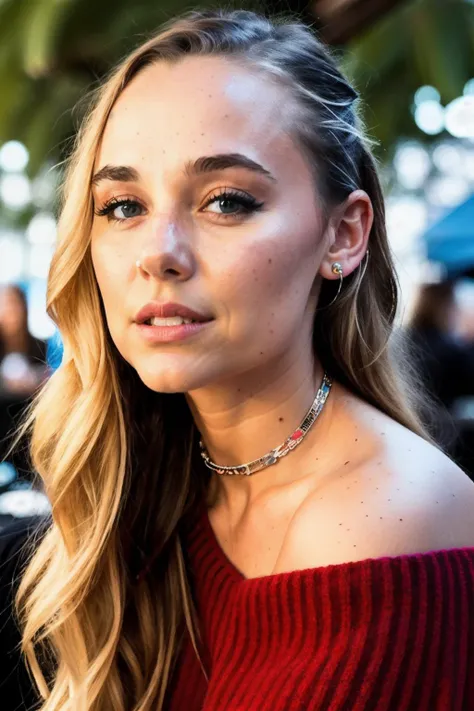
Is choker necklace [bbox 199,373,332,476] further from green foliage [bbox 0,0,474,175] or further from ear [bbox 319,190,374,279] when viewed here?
green foliage [bbox 0,0,474,175]

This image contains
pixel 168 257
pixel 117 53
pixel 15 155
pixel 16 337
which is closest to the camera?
pixel 168 257

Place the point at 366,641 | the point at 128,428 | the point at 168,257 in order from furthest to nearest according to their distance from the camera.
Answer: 1. the point at 128,428
2. the point at 168,257
3. the point at 366,641

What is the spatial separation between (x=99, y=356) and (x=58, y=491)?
0.25 m

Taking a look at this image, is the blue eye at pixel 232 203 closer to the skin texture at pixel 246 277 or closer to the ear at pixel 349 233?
the skin texture at pixel 246 277

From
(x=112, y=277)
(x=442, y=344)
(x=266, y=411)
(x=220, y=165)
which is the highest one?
(x=220, y=165)

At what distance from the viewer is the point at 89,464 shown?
1640mm

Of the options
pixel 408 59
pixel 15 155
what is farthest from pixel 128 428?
pixel 15 155

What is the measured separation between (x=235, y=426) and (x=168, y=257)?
0.37m

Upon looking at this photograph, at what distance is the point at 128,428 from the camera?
1.70 metres

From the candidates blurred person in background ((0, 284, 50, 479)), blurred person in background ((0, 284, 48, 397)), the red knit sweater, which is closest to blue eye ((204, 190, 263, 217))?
the red knit sweater

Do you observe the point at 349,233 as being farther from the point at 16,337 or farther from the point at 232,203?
the point at 16,337

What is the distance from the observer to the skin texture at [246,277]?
4.36ft

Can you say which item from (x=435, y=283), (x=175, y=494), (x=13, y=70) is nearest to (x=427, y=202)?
(x=435, y=283)

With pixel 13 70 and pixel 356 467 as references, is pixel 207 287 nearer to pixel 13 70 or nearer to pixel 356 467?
pixel 356 467
